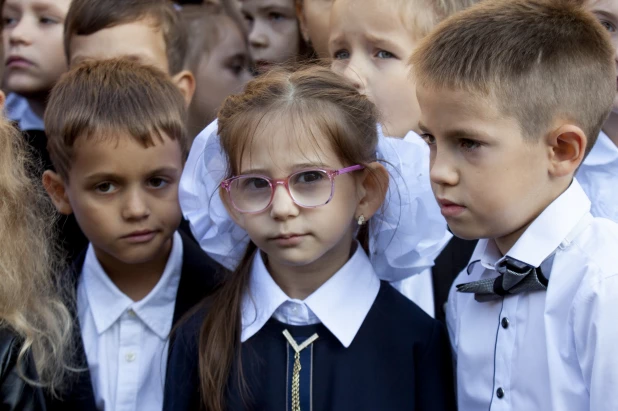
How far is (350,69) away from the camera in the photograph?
2604 millimetres

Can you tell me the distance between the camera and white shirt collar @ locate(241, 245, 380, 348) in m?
2.15

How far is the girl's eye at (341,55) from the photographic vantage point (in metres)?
2.74

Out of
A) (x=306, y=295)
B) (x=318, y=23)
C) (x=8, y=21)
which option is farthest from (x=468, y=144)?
(x=8, y=21)

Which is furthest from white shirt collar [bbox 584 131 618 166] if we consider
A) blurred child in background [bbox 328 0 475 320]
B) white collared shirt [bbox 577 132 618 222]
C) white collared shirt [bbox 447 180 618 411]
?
white collared shirt [bbox 447 180 618 411]

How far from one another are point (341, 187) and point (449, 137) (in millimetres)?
326

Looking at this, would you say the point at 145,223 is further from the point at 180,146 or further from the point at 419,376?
the point at 419,376

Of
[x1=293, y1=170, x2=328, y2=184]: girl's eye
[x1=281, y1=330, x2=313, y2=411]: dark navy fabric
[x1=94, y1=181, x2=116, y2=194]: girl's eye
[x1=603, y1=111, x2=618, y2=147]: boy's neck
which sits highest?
[x1=603, y1=111, x2=618, y2=147]: boy's neck

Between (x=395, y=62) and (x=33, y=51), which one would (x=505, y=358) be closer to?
(x=395, y=62)

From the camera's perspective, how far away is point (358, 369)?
2117 millimetres

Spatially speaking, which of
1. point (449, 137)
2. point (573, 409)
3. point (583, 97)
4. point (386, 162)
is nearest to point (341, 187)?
point (386, 162)

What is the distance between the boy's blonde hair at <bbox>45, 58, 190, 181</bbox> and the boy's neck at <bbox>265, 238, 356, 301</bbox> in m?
0.56

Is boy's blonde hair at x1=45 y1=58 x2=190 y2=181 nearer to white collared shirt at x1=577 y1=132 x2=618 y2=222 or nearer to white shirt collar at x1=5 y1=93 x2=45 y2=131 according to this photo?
white shirt collar at x1=5 y1=93 x2=45 y2=131

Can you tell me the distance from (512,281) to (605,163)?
2.47 feet

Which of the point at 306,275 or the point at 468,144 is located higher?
the point at 468,144
